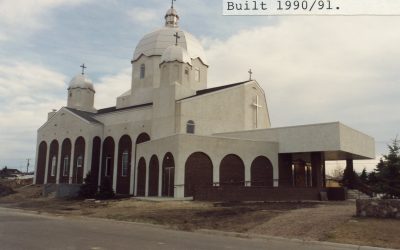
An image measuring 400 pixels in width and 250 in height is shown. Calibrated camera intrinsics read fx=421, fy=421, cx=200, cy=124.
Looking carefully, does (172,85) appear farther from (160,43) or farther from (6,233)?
(6,233)

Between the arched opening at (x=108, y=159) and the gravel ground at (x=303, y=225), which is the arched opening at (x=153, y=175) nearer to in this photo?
the arched opening at (x=108, y=159)

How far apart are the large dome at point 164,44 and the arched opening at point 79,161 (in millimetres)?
10851

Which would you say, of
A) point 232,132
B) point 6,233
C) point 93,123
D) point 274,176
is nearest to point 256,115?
point 232,132

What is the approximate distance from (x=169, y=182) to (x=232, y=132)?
7579 millimetres

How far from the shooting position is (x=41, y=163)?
4978cm

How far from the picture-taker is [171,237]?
1351 cm

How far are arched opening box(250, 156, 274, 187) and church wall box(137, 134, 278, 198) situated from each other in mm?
291

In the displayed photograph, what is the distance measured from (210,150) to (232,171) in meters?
2.43

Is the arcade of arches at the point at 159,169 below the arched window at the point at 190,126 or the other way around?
below

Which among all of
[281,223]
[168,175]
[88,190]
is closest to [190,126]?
[168,175]

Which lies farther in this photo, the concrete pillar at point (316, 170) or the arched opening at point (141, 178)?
the arched opening at point (141, 178)

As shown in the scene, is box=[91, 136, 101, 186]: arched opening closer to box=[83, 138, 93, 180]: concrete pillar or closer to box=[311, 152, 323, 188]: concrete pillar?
box=[83, 138, 93, 180]: concrete pillar

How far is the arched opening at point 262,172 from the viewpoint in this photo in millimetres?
32438

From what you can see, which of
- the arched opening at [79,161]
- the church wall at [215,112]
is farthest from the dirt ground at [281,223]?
the arched opening at [79,161]
